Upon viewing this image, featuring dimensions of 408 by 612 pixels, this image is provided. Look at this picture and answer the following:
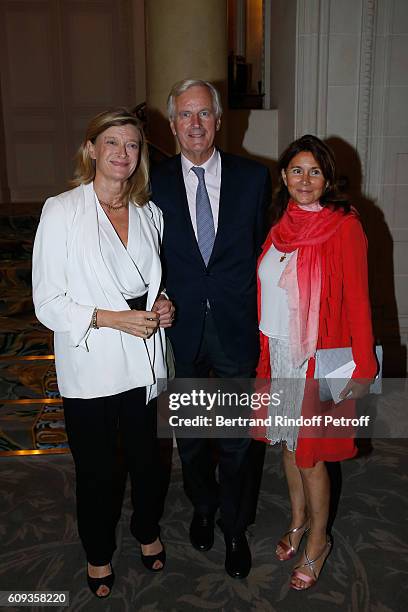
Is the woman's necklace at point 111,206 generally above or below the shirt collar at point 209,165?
below

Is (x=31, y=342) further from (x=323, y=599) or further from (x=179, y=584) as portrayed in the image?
(x=323, y=599)

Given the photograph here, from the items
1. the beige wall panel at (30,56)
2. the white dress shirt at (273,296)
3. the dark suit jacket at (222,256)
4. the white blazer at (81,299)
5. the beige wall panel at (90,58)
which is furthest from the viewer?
the beige wall panel at (90,58)

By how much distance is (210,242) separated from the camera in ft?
7.72

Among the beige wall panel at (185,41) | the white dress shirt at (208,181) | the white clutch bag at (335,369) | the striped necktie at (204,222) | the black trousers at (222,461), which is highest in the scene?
the beige wall panel at (185,41)

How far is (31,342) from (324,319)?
252 cm

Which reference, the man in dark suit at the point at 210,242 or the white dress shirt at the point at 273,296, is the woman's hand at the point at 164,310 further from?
the white dress shirt at the point at 273,296

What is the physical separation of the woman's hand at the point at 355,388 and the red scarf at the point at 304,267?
0.60 feet

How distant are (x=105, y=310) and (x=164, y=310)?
9.2 inches

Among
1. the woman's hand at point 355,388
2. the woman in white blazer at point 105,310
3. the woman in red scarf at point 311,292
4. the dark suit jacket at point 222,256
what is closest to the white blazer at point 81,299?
the woman in white blazer at point 105,310

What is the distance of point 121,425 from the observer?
2322 mm

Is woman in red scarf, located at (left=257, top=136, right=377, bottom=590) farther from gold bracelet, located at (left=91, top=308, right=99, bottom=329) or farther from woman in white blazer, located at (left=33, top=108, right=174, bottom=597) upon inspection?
gold bracelet, located at (left=91, top=308, right=99, bottom=329)

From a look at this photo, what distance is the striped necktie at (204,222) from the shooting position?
235 centimetres

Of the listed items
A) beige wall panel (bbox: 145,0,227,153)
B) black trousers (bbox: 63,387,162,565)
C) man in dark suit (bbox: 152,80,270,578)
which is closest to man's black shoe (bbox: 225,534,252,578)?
man in dark suit (bbox: 152,80,270,578)

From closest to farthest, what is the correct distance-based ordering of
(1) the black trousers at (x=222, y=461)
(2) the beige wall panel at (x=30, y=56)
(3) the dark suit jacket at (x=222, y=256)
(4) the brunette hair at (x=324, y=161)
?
(4) the brunette hair at (x=324, y=161) < (3) the dark suit jacket at (x=222, y=256) < (1) the black trousers at (x=222, y=461) < (2) the beige wall panel at (x=30, y=56)
